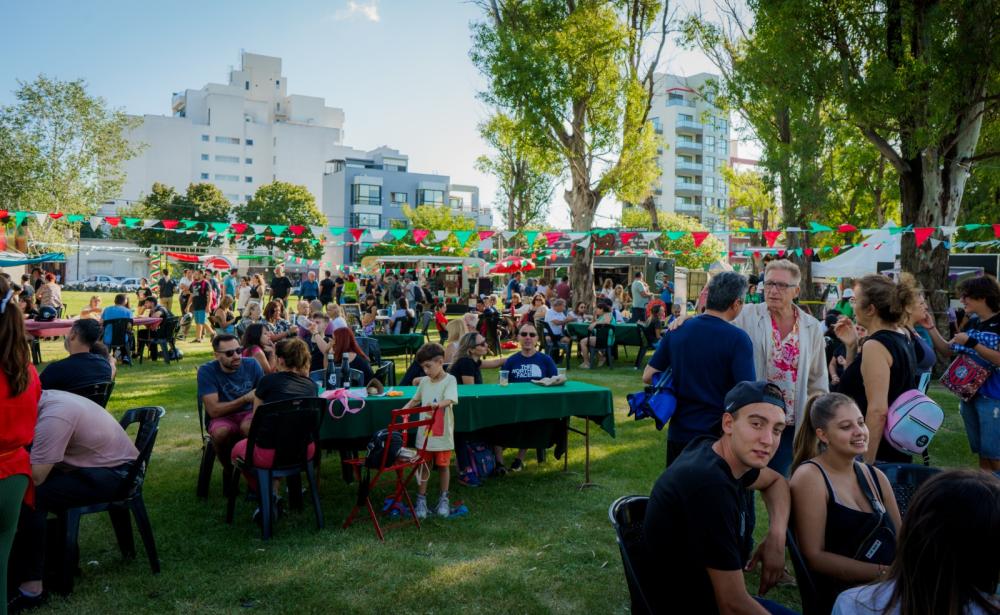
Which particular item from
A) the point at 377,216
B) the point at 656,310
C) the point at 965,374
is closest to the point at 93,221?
the point at 656,310

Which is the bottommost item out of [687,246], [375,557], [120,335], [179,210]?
[375,557]

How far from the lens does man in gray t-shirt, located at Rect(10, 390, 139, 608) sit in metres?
3.50

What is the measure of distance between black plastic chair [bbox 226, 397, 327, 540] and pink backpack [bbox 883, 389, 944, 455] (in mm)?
3521

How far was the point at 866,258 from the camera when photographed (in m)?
19.0

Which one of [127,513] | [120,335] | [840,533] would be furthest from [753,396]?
[120,335]

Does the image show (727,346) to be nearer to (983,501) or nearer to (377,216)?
(983,501)

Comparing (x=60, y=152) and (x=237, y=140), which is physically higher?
(x=237, y=140)

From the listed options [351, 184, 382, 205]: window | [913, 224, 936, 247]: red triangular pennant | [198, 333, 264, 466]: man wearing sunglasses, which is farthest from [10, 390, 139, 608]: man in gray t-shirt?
[351, 184, 382, 205]: window

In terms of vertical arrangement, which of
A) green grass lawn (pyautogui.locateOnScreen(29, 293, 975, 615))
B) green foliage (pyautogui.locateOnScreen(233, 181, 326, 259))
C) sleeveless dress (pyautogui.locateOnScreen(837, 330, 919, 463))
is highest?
green foliage (pyautogui.locateOnScreen(233, 181, 326, 259))

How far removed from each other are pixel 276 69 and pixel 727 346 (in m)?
98.0

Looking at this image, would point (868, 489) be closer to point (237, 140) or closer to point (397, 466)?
point (397, 466)

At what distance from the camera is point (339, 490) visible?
597 cm

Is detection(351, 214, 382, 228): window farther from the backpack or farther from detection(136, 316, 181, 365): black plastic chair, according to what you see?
the backpack

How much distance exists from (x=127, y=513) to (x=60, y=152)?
3800cm
